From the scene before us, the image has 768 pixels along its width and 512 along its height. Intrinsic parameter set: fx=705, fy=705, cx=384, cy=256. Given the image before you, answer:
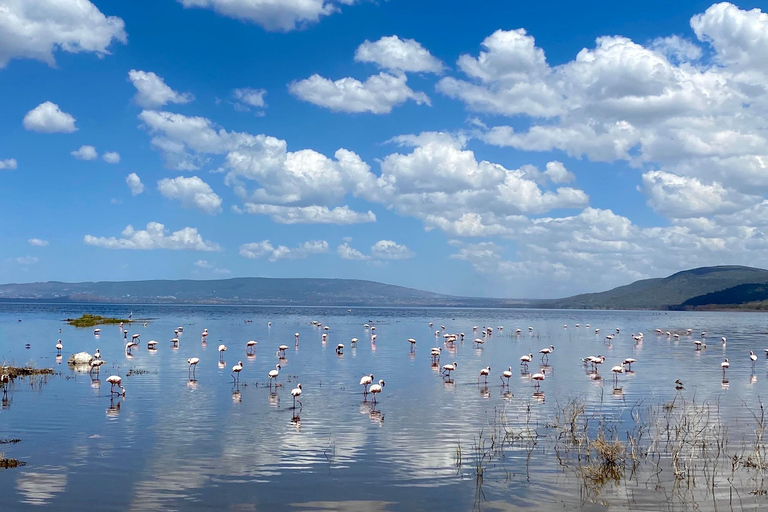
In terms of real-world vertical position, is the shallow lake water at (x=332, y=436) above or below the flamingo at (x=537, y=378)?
below

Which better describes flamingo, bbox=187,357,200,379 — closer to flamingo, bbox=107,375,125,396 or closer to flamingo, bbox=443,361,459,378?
flamingo, bbox=107,375,125,396

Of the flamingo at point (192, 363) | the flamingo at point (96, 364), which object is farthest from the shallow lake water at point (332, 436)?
the flamingo at point (96, 364)

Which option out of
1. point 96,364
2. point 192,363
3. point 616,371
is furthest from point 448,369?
point 96,364

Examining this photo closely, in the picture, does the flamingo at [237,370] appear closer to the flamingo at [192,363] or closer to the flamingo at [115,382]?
the flamingo at [192,363]

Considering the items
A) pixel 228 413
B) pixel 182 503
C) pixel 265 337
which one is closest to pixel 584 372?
pixel 228 413

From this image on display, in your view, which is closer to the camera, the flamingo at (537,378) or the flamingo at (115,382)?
the flamingo at (115,382)

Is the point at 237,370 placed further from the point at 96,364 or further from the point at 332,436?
the point at 332,436

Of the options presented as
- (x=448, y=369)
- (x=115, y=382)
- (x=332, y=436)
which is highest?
(x=115, y=382)

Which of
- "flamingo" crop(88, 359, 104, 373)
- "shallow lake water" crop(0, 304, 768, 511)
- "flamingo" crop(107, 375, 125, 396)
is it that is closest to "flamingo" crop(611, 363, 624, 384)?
"shallow lake water" crop(0, 304, 768, 511)

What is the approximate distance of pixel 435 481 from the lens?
14.8m

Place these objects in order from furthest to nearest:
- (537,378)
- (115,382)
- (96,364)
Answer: (96,364) → (537,378) → (115,382)

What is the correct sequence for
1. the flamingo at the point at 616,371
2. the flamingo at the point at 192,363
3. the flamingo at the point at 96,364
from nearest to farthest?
the flamingo at the point at 616,371 → the flamingo at the point at 96,364 → the flamingo at the point at 192,363

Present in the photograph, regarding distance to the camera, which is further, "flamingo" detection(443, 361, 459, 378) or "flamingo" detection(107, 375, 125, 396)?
"flamingo" detection(443, 361, 459, 378)

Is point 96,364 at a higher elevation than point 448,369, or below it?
higher
